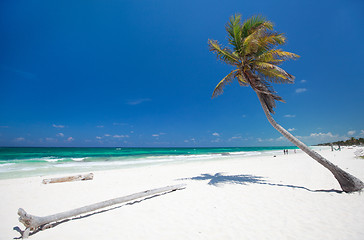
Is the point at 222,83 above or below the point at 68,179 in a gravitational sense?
above

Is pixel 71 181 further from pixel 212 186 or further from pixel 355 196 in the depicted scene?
pixel 355 196

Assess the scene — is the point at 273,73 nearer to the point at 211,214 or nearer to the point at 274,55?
the point at 274,55

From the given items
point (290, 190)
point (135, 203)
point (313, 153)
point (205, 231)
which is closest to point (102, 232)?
point (135, 203)

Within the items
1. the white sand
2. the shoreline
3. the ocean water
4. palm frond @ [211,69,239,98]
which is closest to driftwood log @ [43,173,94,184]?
the white sand

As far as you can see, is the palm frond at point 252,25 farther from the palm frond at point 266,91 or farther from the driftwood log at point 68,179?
the driftwood log at point 68,179

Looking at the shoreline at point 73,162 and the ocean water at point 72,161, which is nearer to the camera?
the shoreline at point 73,162

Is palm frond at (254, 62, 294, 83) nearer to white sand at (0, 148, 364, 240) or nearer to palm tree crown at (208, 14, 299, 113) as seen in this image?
palm tree crown at (208, 14, 299, 113)

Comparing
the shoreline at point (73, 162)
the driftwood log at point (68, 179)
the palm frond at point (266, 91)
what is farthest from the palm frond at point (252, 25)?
the shoreline at point (73, 162)

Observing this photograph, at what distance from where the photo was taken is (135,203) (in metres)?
5.06

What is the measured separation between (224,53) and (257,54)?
147 cm

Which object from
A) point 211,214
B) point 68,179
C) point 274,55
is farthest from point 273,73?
point 68,179

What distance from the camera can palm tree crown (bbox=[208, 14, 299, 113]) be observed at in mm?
6988

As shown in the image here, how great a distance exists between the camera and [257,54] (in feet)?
24.4

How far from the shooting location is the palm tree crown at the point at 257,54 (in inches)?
275
